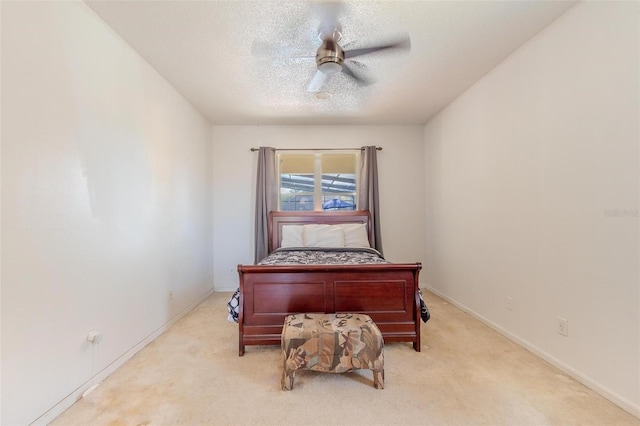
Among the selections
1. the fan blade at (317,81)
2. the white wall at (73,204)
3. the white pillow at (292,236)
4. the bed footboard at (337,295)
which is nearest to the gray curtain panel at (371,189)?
the white pillow at (292,236)

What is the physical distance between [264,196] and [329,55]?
253cm

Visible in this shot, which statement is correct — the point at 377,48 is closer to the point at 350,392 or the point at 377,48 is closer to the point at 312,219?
the point at 350,392

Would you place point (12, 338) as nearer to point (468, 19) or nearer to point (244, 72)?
point (244, 72)

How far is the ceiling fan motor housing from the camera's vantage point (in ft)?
6.91

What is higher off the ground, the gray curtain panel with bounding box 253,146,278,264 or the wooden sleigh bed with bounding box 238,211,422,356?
the gray curtain panel with bounding box 253,146,278,264

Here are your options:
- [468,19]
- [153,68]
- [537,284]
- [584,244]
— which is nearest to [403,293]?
[537,284]

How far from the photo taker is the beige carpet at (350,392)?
5.22 ft

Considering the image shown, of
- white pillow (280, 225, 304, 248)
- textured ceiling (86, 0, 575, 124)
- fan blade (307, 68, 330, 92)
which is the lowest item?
white pillow (280, 225, 304, 248)

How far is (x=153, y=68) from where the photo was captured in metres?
2.73

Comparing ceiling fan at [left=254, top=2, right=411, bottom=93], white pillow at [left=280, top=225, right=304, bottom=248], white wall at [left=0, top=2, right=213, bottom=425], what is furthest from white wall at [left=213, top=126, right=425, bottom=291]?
ceiling fan at [left=254, top=2, right=411, bottom=93]

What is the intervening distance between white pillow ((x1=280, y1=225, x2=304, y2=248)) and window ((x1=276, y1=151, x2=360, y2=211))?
587mm

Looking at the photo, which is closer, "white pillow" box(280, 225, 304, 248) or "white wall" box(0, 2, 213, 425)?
"white wall" box(0, 2, 213, 425)

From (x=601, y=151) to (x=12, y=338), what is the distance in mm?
3512

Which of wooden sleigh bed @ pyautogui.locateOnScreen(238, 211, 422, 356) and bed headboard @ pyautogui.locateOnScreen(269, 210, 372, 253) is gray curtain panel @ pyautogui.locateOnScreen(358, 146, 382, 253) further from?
wooden sleigh bed @ pyautogui.locateOnScreen(238, 211, 422, 356)
